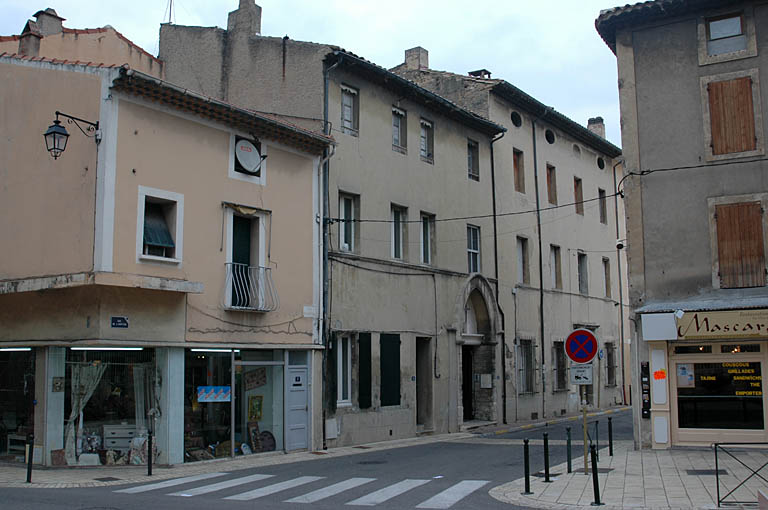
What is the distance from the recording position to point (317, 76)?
19.0 metres

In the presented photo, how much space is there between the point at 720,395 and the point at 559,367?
13.3 metres

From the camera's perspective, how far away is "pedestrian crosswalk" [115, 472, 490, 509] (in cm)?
1093

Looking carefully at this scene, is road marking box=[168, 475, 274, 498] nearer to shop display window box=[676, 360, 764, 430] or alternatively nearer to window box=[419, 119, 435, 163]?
shop display window box=[676, 360, 764, 430]

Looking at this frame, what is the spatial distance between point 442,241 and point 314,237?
5.52 metres

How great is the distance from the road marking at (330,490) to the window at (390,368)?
276 inches

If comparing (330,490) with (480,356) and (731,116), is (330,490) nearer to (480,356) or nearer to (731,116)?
(731,116)

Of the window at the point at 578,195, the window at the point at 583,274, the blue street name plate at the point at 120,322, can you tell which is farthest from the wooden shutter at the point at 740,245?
the window at the point at 583,274

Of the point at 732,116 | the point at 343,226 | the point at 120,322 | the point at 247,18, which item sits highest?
the point at 247,18

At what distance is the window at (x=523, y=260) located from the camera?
27.2m

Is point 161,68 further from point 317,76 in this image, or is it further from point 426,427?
point 426,427

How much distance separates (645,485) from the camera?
11664 mm

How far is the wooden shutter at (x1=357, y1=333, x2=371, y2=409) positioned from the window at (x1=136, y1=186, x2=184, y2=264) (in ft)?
18.9

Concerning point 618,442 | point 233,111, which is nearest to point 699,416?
point 618,442

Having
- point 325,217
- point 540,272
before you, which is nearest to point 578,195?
point 540,272
